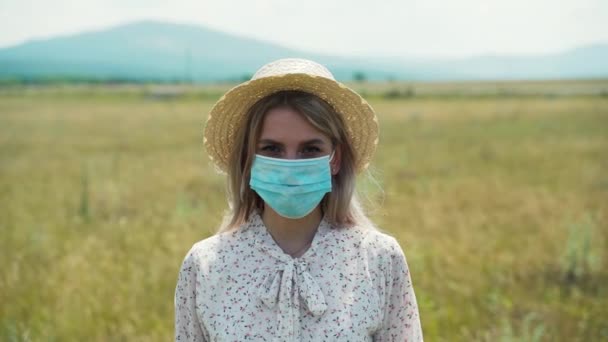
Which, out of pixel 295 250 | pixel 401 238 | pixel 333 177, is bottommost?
pixel 401 238

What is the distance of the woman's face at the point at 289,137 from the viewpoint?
200 cm

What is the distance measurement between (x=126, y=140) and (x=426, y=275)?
15.2 metres

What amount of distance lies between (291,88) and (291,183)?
0.33m

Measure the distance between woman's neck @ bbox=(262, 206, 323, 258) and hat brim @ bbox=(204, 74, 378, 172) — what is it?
0.30m

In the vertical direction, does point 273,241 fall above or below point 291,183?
below

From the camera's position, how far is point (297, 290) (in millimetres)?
1926

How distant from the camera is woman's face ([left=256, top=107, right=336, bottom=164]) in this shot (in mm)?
1996

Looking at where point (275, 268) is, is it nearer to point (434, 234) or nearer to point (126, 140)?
point (434, 234)

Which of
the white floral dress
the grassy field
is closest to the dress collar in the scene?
the white floral dress

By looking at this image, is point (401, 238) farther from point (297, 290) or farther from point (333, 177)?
point (297, 290)

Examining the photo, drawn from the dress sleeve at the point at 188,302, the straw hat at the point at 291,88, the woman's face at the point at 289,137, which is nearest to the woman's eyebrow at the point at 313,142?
the woman's face at the point at 289,137

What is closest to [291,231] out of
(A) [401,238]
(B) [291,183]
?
(B) [291,183]

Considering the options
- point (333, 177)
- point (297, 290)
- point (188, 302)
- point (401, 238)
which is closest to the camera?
point (297, 290)

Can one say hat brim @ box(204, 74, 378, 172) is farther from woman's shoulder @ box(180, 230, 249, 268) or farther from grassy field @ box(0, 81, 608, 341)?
woman's shoulder @ box(180, 230, 249, 268)
